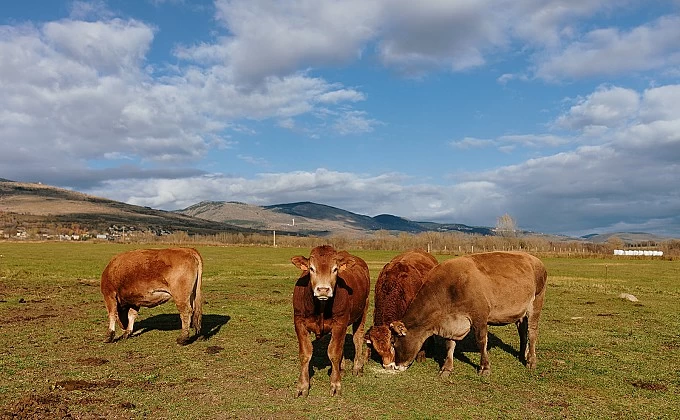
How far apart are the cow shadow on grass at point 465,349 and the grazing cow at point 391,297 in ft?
5.37

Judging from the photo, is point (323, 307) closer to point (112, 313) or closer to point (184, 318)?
point (184, 318)

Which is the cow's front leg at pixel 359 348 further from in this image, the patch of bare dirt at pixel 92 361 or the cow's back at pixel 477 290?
the patch of bare dirt at pixel 92 361

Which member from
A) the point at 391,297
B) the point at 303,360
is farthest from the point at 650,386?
the point at 303,360

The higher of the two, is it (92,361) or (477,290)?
(477,290)

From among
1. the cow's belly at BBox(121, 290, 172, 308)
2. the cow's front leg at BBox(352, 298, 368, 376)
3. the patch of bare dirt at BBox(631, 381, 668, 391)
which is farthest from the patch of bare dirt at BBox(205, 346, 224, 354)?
the patch of bare dirt at BBox(631, 381, 668, 391)

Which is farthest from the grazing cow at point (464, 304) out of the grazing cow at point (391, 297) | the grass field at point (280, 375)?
the grass field at point (280, 375)

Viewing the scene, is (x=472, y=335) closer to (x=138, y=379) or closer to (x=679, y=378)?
(x=679, y=378)

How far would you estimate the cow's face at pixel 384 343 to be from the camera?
9953 mm

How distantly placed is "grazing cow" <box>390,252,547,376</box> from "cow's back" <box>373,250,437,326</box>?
0.46m

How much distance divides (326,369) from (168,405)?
11.5 feet

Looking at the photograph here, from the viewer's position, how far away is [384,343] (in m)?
9.96

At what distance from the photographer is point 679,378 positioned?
32.8 ft

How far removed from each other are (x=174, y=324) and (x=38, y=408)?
8.09m

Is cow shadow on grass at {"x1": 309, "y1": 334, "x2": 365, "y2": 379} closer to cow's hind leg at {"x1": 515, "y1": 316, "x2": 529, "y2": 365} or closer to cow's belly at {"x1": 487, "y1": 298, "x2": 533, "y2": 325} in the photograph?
cow's belly at {"x1": 487, "y1": 298, "x2": 533, "y2": 325}
